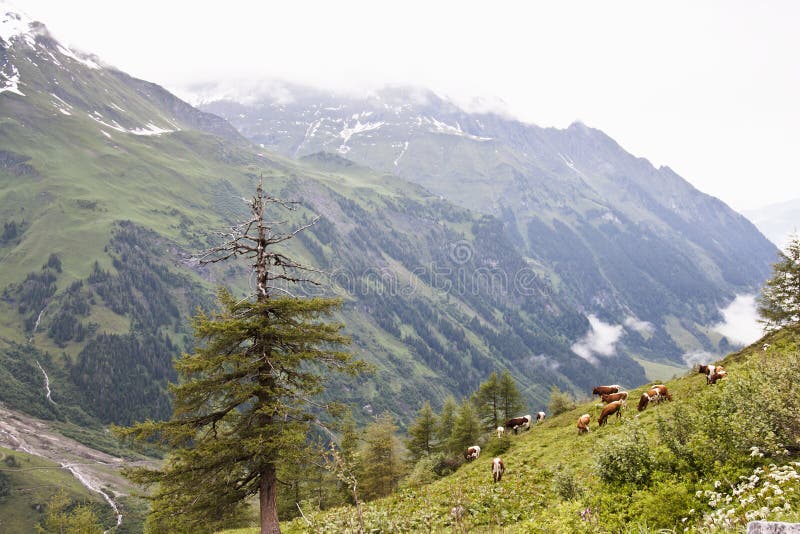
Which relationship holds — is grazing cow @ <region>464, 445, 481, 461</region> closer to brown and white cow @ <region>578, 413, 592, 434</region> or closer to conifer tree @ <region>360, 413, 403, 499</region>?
brown and white cow @ <region>578, 413, 592, 434</region>

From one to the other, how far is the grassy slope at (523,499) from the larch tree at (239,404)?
3.43m

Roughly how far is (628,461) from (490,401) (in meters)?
52.5

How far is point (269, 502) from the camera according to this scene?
18.1m

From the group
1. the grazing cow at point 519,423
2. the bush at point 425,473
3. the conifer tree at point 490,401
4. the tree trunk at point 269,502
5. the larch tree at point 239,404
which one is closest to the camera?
the larch tree at point 239,404

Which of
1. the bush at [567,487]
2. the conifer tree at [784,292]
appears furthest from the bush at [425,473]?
the conifer tree at [784,292]

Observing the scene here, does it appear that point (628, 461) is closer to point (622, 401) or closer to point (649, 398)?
point (649, 398)

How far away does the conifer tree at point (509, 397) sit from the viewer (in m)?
61.5

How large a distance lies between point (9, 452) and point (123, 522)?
226ft

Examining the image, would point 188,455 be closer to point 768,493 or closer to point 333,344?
point 333,344

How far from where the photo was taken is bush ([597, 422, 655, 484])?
13.4 meters

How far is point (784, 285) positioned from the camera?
35.3 m

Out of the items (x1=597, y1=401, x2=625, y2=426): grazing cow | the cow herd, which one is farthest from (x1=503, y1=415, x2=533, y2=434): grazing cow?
(x1=597, y1=401, x2=625, y2=426): grazing cow

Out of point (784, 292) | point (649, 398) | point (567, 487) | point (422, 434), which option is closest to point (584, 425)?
point (649, 398)

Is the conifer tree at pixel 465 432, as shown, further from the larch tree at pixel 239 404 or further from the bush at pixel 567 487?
the bush at pixel 567 487
